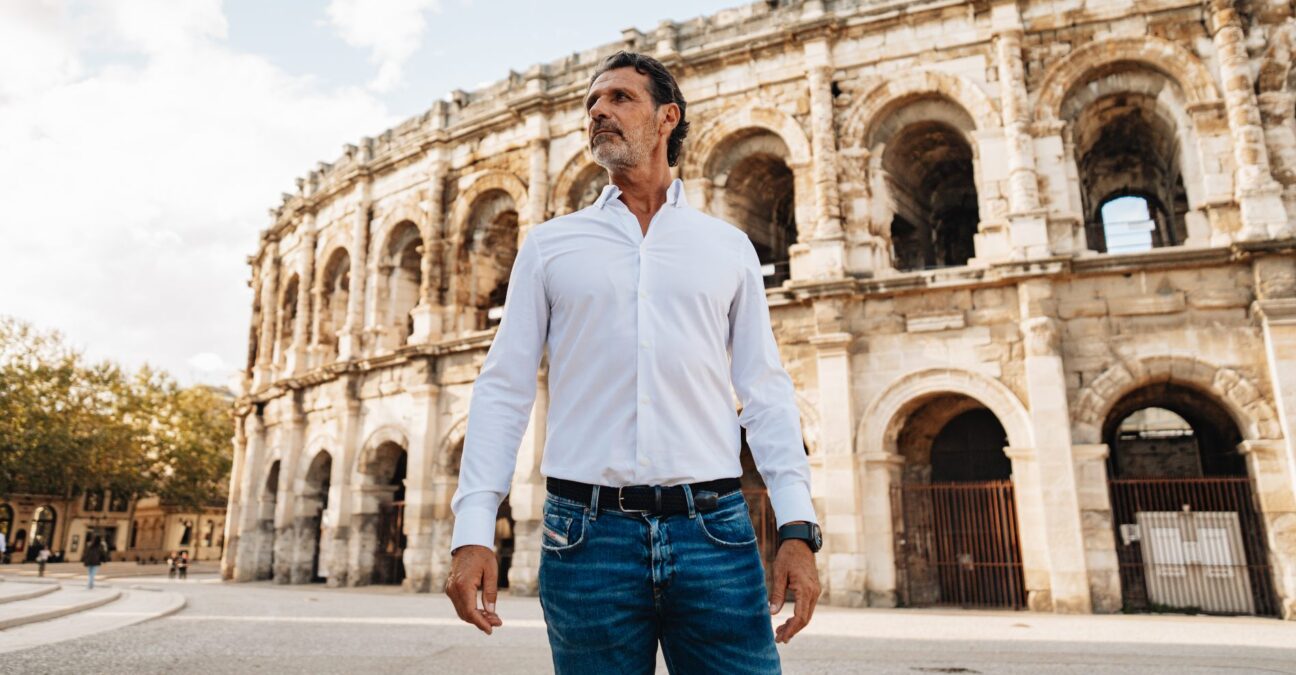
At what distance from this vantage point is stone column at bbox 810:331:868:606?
12344 millimetres

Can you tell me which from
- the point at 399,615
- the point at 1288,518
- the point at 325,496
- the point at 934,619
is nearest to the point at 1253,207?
the point at 1288,518

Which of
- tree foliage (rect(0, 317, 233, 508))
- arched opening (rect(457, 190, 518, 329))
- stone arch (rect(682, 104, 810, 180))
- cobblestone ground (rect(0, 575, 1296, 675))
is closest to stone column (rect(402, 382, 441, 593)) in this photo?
arched opening (rect(457, 190, 518, 329))

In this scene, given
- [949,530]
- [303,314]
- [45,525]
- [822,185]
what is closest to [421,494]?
[303,314]

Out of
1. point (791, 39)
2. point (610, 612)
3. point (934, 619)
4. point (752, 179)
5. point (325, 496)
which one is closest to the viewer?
point (610, 612)

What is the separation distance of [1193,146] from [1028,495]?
5911 mm

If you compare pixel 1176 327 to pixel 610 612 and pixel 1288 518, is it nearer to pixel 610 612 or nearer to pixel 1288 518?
pixel 1288 518

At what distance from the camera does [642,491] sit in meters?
1.72

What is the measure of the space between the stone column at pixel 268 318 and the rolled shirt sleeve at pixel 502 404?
23099mm

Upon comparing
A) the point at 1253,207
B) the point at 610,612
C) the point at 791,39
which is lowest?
the point at 610,612

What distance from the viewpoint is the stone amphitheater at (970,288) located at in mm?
11680

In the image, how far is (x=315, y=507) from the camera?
20062 mm

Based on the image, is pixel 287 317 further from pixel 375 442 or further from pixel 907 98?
pixel 907 98

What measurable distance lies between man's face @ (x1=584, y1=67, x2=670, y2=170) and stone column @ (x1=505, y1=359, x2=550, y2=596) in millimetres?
12466

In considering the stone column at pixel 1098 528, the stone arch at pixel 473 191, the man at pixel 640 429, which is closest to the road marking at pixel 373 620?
the stone column at pixel 1098 528
